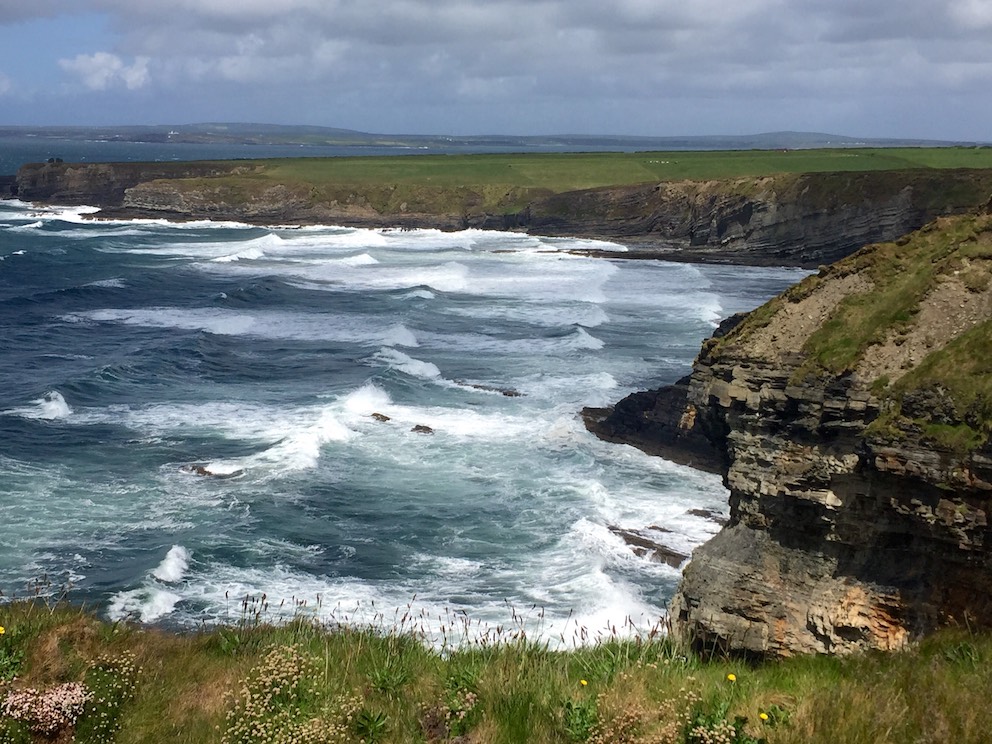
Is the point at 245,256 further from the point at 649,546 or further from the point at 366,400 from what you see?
the point at 649,546

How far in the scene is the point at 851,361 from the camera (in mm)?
12797

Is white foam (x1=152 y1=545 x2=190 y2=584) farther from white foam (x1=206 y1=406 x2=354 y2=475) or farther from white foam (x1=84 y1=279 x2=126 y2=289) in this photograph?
white foam (x1=84 y1=279 x2=126 y2=289)

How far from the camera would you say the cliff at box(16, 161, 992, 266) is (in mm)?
74625

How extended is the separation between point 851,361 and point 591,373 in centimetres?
2618

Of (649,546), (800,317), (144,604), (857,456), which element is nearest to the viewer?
(857,456)

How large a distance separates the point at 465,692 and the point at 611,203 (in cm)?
9107

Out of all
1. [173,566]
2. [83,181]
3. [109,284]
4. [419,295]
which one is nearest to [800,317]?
[173,566]

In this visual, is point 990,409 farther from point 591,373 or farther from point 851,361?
point 591,373

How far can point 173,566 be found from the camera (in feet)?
67.7

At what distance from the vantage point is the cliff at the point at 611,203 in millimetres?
74625

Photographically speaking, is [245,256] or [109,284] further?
[245,256]

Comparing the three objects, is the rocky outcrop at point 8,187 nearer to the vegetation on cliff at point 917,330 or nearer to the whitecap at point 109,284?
the whitecap at point 109,284

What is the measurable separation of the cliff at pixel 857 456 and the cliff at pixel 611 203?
194 ft

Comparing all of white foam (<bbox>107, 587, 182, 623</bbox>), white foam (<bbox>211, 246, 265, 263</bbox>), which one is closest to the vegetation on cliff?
white foam (<bbox>107, 587, 182, 623</bbox>)
